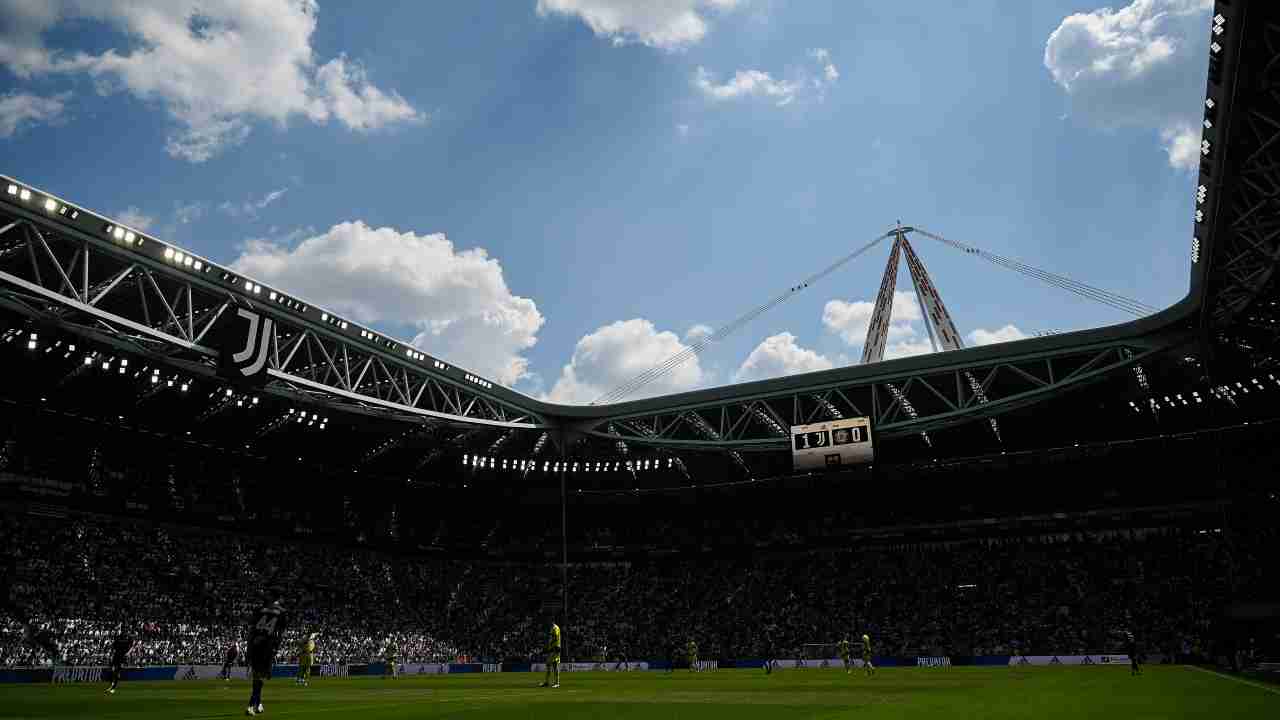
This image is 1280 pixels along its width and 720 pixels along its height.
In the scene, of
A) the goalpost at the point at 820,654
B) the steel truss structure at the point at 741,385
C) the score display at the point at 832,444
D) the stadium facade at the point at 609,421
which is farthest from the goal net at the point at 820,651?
the score display at the point at 832,444

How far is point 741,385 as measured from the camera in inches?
2042

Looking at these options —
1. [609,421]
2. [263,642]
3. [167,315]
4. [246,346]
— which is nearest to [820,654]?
[609,421]

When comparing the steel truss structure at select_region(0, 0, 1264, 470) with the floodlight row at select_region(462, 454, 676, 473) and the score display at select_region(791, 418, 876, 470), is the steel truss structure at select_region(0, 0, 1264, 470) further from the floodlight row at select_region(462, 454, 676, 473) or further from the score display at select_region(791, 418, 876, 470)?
the floodlight row at select_region(462, 454, 676, 473)

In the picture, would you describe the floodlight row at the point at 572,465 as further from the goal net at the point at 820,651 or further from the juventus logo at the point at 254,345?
the juventus logo at the point at 254,345

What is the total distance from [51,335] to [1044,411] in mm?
53269

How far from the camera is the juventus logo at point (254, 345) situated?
117 ft

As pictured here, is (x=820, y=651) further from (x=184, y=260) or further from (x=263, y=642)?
(x=263, y=642)

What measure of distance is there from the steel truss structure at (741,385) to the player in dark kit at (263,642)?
→ 20.0 metres

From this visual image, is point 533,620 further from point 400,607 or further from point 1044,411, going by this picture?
point 1044,411

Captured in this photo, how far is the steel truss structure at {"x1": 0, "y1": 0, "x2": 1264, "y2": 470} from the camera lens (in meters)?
27.1

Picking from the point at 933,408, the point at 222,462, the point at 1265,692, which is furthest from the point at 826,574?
the point at 1265,692

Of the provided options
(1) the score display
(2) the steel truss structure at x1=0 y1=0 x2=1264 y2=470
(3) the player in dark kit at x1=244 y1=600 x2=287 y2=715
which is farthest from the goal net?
(3) the player in dark kit at x1=244 y1=600 x2=287 y2=715

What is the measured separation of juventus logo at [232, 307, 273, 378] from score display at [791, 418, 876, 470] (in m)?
25.7

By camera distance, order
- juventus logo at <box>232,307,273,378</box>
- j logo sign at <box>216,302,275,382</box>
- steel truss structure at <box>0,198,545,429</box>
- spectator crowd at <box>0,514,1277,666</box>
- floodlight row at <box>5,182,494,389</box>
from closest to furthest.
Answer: floodlight row at <box>5,182,494,389</box> < steel truss structure at <box>0,198,545,429</box> < j logo sign at <box>216,302,275,382</box> < juventus logo at <box>232,307,273,378</box> < spectator crowd at <box>0,514,1277,666</box>
